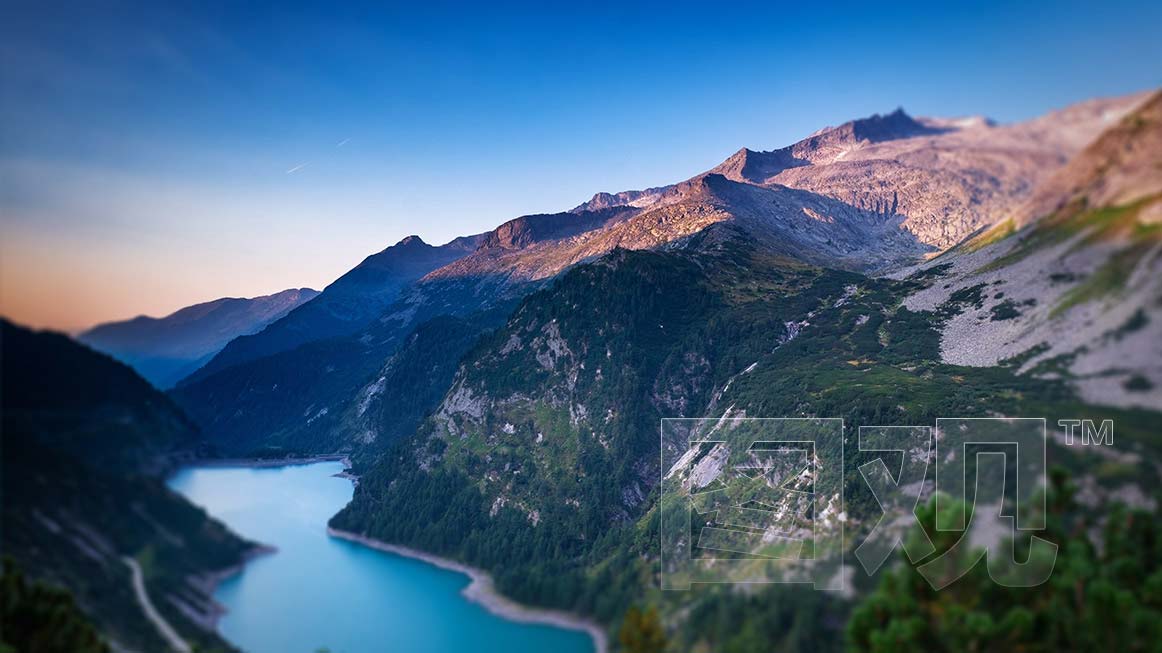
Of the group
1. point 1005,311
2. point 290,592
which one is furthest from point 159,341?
point 1005,311

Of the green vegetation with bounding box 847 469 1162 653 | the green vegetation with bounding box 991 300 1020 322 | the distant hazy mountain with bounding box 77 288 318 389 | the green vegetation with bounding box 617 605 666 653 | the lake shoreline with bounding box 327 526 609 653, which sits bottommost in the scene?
the lake shoreline with bounding box 327 526 609 653

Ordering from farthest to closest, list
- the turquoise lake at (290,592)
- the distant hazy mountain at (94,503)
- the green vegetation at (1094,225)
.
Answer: the green vegetation at (1094,225) → the turquoise lake at (290,592) → the distant hazy mountain at (94,503)

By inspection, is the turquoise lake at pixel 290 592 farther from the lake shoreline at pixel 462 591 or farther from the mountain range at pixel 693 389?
the mountain range at pixel 693 389

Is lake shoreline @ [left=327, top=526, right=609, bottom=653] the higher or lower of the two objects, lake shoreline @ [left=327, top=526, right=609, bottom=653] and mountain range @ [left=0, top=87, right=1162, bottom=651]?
the lower

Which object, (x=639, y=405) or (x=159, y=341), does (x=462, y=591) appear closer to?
(x=639, y=405)

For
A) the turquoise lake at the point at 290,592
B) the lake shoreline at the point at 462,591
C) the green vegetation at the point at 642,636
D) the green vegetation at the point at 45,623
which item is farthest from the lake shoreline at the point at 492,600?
the green vegetation at the point at 45,623

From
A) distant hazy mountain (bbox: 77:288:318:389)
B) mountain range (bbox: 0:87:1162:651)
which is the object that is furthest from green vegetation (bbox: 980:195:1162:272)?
distant hazy mountain (bbox: 77:288:318:389)

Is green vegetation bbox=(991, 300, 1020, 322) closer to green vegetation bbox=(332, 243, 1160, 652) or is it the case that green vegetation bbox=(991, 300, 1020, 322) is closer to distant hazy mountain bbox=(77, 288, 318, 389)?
green vegetation bbox=(332, 243, 1160, 652)

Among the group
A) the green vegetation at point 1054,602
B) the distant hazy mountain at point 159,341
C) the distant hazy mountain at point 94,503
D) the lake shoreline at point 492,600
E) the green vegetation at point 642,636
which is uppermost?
the distant hazy mountain at point 159,341

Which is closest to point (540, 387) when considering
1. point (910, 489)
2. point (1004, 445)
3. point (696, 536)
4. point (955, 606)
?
point (696, 536)
